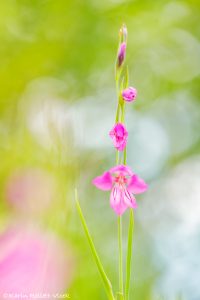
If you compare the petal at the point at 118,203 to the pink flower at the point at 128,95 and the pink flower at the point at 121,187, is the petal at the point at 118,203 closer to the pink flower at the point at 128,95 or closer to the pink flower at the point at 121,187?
the pink flower at the point at 121,187

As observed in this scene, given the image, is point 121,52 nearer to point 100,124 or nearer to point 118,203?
point 118,203

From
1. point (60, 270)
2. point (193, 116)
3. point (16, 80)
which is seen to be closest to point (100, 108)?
point (193, 116)

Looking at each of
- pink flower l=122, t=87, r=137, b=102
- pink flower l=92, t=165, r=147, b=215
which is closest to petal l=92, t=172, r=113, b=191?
pink flower l=92, t=165, r=147, b=215

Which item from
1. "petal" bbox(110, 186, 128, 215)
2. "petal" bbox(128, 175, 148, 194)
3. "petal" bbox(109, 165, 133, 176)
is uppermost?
"petal" bbox(109, 165, 133, 176)

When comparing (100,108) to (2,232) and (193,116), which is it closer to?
(193,116)

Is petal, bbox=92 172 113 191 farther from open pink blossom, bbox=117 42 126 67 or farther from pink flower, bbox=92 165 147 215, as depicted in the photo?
open pink blossom, bbox=117 42 126 67

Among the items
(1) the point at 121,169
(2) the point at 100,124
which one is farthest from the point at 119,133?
(2) the point at 100,124

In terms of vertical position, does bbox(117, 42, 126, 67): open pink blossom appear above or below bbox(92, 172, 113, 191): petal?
Result: above
